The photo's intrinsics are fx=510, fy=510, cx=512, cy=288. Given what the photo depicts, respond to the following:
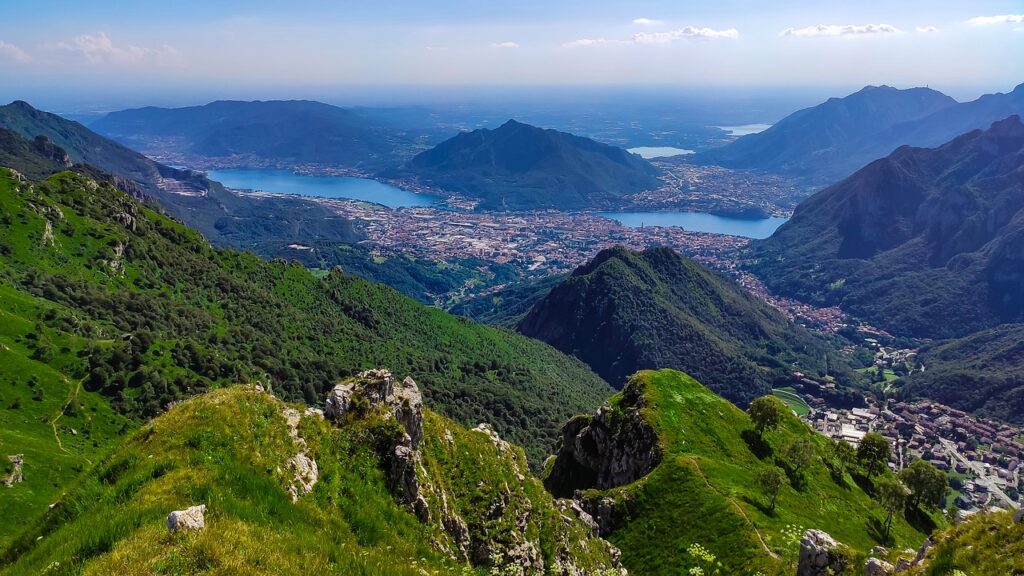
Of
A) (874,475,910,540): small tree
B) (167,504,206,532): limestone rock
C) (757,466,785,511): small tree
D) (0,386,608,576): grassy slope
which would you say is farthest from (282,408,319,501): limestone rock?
(874,475,910,540): small tree

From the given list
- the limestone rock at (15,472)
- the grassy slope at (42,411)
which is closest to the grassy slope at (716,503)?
the grassy slope at (42,411)

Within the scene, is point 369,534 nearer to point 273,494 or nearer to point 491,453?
point 273,494

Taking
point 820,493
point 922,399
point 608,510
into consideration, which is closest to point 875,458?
point 820,493

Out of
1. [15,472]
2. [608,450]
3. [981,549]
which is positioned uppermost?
[981,549]

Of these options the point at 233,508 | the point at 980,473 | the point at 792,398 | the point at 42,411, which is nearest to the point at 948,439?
the point at 980,473

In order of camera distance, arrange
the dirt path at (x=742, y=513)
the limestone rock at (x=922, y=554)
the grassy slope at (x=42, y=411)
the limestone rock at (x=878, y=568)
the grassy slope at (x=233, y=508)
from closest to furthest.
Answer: the grassy slope at (x=233, y=508) → the limestone rock at (x=922, y=554) → the limestone rock at (x=878, y=568) → the dirt path at (x=742, y=513) → the grassy slope at (x=42, y=411)

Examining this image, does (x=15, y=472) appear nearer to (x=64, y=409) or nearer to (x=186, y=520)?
(x=64, y=409)

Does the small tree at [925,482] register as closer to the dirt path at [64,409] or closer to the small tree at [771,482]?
the small tree at [771,482]
